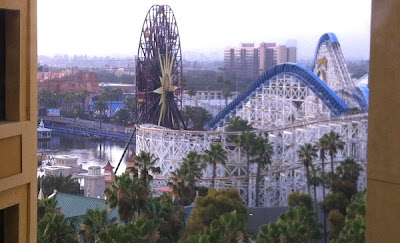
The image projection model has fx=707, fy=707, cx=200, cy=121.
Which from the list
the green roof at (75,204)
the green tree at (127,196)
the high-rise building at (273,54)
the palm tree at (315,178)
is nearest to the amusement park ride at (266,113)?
the palm tree at (315,178)

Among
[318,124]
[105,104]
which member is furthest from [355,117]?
[105,104]

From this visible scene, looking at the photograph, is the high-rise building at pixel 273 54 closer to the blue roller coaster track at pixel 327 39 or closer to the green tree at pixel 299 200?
the blue roller coaster track at pixel 327 39

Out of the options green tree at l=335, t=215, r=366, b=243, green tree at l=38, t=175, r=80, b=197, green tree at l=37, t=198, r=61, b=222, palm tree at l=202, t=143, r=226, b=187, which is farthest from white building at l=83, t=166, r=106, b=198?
green tree at l=335, t=215, r=366, b=243

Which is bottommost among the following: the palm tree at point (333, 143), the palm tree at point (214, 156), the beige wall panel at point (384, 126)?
the palm tree at point (214, 156)

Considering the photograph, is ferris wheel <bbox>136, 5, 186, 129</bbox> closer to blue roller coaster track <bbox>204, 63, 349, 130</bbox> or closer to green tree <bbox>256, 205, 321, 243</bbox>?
blue roller coaster track <bbox>204, 63, 349, 130</bbox>

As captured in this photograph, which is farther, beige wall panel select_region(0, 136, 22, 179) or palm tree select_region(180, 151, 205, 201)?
palm tree select_region(180, 151, 205, 201)

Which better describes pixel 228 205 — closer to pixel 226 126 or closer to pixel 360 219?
pixel 360 219
